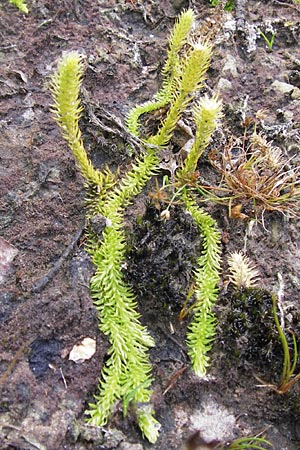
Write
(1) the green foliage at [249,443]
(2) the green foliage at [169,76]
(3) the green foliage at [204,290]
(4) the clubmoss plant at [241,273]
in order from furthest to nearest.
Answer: (2) the green foliage at [169,76] < (4) the clubmoss plant at [241,273] < (3) the green foliage at [204,290] < (1) the green foliage at [249,443]

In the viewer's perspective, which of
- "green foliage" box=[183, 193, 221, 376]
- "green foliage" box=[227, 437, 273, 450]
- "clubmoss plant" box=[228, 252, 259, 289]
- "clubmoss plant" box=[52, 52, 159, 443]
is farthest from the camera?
"clubmoss plant" box=[228, 252, 259, 289]

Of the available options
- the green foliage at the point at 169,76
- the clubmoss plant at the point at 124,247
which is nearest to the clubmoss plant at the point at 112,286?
the clubmoss plant at the point at 124,247

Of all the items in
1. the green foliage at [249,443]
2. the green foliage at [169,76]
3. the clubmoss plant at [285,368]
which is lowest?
the green foliage at [249,443]

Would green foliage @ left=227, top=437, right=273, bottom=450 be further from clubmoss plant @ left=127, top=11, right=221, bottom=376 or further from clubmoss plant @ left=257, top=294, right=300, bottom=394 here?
clubmoss plant @ left=127, top=11, right=221, bottom=376

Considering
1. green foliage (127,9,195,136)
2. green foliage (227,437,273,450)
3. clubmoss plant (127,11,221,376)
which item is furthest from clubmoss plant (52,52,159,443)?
green foliage (127,9,195,136)

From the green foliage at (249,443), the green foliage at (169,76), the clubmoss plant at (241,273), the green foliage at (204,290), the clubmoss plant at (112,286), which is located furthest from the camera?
the green foliage at (169,76)

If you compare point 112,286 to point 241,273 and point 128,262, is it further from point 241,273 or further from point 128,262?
point 241,273

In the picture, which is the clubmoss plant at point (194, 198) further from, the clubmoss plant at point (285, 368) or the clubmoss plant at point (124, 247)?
the clubmoss plant at point (285, 368)

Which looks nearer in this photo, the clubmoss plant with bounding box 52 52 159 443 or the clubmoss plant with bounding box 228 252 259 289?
the clubmoss plant with bounding box 52 52 159 443

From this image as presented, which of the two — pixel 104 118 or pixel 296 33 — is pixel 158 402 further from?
pixel 296 33
